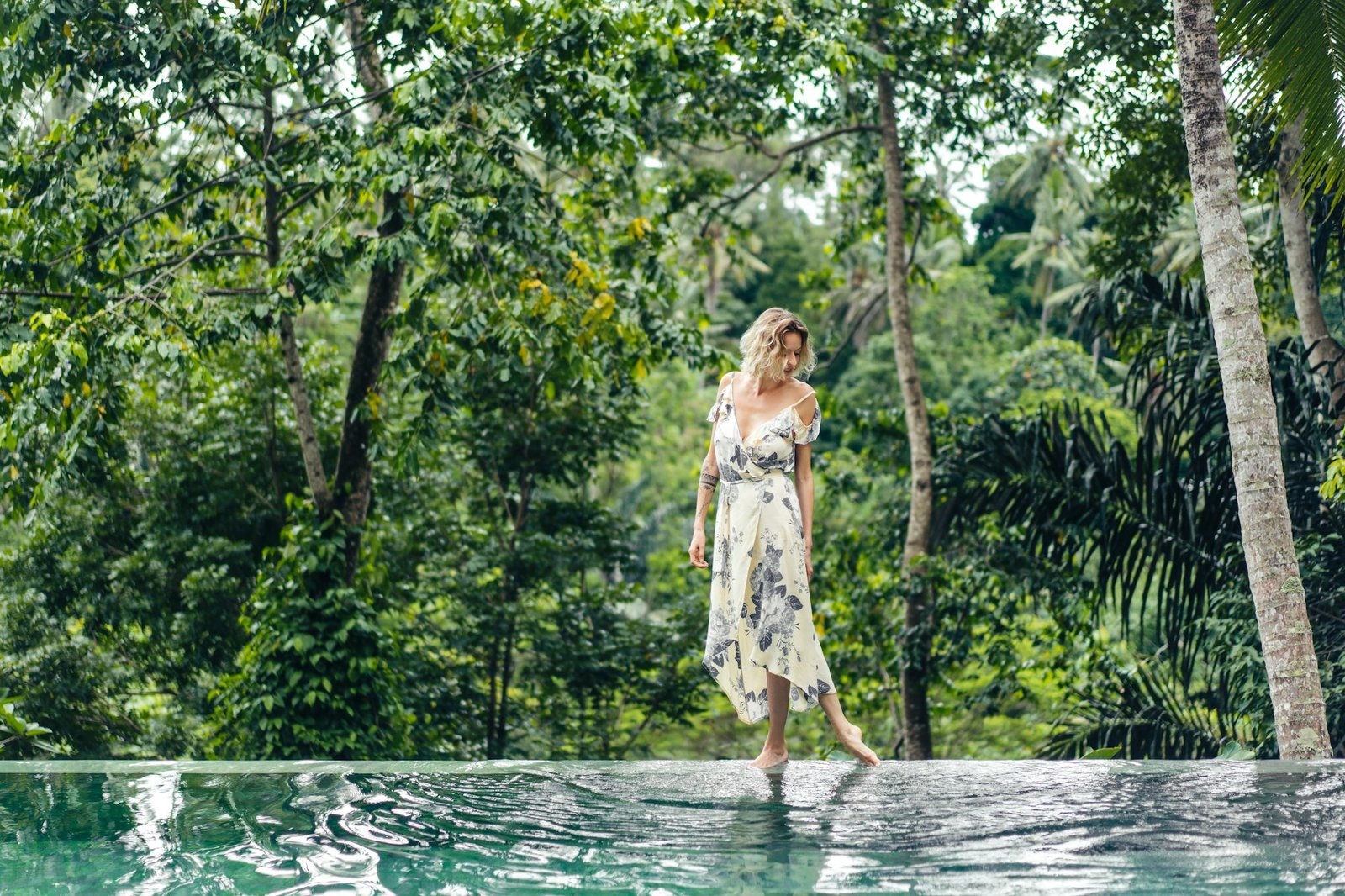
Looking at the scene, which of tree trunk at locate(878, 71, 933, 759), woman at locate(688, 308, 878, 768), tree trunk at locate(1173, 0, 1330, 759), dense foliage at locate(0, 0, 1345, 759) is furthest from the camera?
tree trunk at locate(878, 71, 933, 759)

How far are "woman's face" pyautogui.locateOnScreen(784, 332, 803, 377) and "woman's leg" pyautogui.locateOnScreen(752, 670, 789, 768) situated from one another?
41.4 inches

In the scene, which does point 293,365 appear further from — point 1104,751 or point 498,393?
point 1104,751

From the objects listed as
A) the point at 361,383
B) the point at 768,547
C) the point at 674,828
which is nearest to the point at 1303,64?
the point at 768,547

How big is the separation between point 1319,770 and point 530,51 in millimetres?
5148

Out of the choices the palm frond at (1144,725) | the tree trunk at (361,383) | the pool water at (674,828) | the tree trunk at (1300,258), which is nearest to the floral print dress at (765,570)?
the pool water at (674,828)

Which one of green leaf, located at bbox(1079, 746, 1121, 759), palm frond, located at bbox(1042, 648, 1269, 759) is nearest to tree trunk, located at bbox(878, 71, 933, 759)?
palm frond, located at bbox(1042, 648, 1269, 759)

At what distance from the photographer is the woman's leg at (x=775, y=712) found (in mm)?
4352

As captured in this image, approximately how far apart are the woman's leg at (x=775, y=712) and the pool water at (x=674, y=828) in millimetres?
163

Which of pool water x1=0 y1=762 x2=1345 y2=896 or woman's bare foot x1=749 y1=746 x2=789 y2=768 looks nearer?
pool water x1=0 y1=762 x2=1345 y2=896

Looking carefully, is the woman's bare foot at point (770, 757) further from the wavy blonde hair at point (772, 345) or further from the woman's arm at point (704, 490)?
the wavy blonde hair at point (772, 345)

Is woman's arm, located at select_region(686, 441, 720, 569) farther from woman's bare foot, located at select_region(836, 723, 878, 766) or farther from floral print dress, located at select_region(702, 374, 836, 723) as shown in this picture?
woman's bare foot, located at select_region(836, 723, 878, 766)

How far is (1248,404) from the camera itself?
16.4 feet

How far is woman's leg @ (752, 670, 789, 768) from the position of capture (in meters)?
4.35

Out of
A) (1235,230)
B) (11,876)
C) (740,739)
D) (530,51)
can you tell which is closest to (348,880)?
(11,876)
